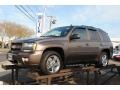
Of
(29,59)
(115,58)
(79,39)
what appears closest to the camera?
(29,59)

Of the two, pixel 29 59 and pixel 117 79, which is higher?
pixel 29 59

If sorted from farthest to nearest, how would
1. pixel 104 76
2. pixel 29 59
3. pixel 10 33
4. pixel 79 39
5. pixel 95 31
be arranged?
pixel 10 33 → pixel 104 76 → pixel 95 31 → pixel 79 39 → pixel 29 59

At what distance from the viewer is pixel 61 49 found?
916 centimetres

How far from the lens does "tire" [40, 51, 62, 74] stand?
8.53 metres

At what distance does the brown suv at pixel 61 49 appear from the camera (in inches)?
334

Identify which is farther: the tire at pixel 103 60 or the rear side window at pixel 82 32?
the tire at pixel 103 60

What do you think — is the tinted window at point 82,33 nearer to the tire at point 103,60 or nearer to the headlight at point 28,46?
the tire at point 103,60

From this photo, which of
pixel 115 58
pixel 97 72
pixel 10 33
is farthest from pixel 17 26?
pixel 97 72

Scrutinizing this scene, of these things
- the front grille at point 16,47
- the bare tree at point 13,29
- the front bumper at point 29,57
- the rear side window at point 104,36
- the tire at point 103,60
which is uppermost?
the bare tree at point 13,29

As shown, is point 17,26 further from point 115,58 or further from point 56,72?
point 56,72

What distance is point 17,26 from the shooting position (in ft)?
172

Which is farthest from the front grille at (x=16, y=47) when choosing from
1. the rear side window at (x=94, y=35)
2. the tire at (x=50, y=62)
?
the rear side window at (x=94, y=35)

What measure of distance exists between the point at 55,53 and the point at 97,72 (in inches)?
117

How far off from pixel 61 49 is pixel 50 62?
680mm
